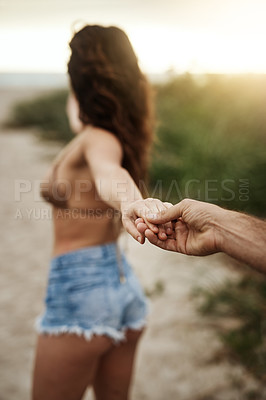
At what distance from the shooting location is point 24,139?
11.6 m

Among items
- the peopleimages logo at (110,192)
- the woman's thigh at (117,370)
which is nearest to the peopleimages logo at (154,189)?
the peopleimages logo at (110,192)

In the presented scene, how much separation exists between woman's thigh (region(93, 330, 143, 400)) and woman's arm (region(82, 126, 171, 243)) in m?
0.69

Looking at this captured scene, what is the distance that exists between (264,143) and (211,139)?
70 centimetres

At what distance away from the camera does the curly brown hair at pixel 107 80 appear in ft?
4.70

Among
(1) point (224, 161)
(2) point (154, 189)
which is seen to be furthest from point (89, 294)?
(2) point (154, 189)

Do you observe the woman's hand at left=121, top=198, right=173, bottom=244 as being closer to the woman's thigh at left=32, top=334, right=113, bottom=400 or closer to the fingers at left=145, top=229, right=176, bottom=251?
the fingers at left=145, top=229, right=176, bottom=251

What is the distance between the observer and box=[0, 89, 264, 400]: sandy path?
2443 millimetres

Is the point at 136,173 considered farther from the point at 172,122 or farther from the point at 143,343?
the point at 172,122

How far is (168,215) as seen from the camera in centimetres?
85

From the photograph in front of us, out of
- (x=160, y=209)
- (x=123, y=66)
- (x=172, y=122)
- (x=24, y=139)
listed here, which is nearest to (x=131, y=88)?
(x=123, y=66)

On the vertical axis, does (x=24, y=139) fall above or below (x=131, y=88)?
below

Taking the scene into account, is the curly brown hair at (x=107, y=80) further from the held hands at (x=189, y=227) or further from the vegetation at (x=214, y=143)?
the vegetation at (x=214, y=143)

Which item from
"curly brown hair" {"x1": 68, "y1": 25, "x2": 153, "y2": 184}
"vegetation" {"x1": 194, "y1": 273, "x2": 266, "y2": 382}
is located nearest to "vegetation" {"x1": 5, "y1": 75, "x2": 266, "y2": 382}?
"vegetation" {"x1": 194, "y1": 273, "x2": 266, "y2": 382}

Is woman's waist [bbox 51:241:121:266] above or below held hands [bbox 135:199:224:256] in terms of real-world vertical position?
below
